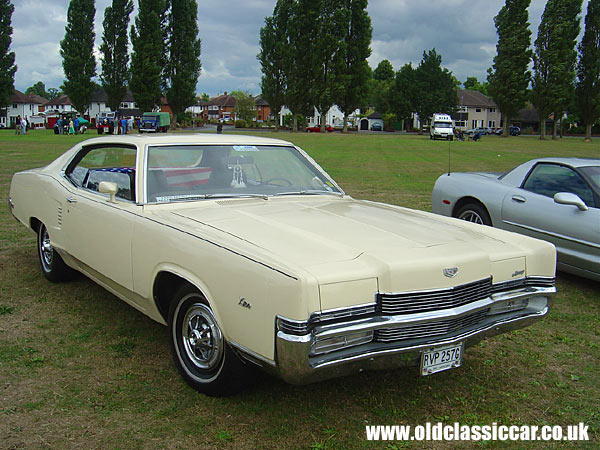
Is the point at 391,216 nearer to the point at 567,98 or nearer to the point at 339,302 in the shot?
the point at 339,302

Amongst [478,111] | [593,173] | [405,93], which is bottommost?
[593,173]

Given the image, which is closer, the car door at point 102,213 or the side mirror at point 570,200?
the car door at point 102,213

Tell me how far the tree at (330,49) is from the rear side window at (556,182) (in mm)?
55633

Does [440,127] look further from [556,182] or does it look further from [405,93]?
[556,182]

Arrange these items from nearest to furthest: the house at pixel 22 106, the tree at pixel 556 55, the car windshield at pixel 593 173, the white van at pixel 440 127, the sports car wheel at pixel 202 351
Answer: the sports car wheel at pixel 202 351
the car windshield at pixel 593 173
the white van at pixel 440 127
the tree at pixel 556 55
the house at pixel 22 106

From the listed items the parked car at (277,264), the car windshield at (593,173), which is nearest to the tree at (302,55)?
the car windshield at (593,173)

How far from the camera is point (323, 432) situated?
2877 millimetres

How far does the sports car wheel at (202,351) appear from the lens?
9.89 ft

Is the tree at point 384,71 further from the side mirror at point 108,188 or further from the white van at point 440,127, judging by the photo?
the side mirror at point 108,188

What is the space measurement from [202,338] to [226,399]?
391 millimetres

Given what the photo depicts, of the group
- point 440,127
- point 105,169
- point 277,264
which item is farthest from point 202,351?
point 440,127

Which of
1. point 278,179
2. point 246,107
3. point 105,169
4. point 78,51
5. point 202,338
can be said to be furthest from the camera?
point 246,107

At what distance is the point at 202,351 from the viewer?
321 centimetres

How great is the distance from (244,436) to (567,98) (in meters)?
62.1
